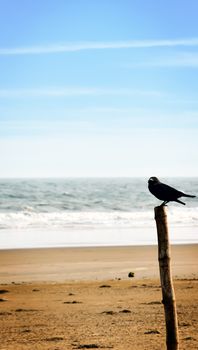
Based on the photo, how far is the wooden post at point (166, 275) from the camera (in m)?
8.34

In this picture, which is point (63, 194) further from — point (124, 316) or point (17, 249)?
point (124, 316)

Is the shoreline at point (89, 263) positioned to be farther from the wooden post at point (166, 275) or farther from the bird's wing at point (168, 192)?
the wooden post at point (166, 275)

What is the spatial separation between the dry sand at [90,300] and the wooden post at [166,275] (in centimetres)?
168

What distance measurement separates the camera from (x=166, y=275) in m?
8.52

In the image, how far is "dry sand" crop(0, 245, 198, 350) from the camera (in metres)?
11.0

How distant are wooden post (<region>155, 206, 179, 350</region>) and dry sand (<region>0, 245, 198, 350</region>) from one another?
168cm

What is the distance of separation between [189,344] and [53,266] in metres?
9.80

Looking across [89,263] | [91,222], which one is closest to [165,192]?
[89,263]

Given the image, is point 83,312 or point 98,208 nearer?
point 83,312

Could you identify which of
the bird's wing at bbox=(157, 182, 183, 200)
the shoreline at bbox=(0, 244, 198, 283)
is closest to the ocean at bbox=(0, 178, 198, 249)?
the shoreline at bbox=(0, 244, 198, 283)

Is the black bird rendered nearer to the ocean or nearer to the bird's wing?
the bird's wing

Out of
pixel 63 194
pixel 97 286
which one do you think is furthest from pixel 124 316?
pixel 63 194

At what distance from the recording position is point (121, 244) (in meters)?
25.3

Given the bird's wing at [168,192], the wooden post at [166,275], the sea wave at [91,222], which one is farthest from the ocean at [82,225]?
the wooden post at [166,275]
